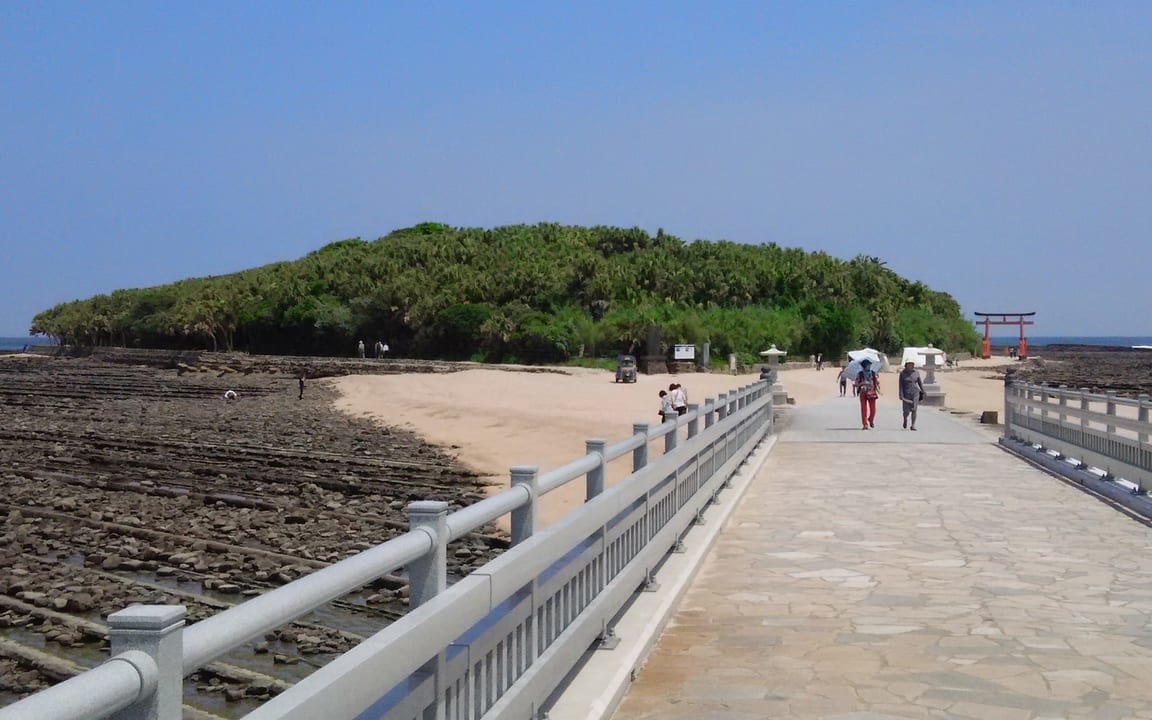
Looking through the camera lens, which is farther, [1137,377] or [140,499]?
[1137,377]

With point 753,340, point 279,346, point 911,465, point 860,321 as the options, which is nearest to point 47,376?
point 279,346

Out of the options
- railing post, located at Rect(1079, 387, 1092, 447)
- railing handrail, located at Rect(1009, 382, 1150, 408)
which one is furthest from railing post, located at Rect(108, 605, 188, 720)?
railing post, located at Rect(1079, 387, 1092, 447)

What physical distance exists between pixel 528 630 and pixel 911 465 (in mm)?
14754

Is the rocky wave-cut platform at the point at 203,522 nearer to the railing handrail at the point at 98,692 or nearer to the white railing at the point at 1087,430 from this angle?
the railing handrail at the point at 98,692

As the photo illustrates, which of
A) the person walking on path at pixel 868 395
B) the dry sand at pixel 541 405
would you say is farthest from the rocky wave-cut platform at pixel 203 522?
the person walking on path at pixel 868 395

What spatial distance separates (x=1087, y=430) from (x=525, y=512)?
13.4 meters

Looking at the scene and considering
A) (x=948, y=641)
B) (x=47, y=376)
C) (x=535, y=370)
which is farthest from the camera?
(x=47, y=376)

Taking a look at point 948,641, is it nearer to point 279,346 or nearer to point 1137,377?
point 1137,377

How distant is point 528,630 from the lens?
561cm

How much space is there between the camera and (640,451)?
9047 millimetres

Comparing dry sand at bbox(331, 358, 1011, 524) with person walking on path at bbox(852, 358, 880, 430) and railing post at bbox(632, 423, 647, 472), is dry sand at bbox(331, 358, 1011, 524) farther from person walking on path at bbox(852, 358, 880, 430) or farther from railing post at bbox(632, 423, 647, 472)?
railing post at bbox(632, 423, 647, 472)

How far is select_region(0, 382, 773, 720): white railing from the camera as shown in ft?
8.29

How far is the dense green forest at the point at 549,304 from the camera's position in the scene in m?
78.5

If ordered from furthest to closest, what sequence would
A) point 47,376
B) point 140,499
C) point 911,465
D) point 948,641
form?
point 47,376 < point 140,499 < point 911,465 < point 948,641
